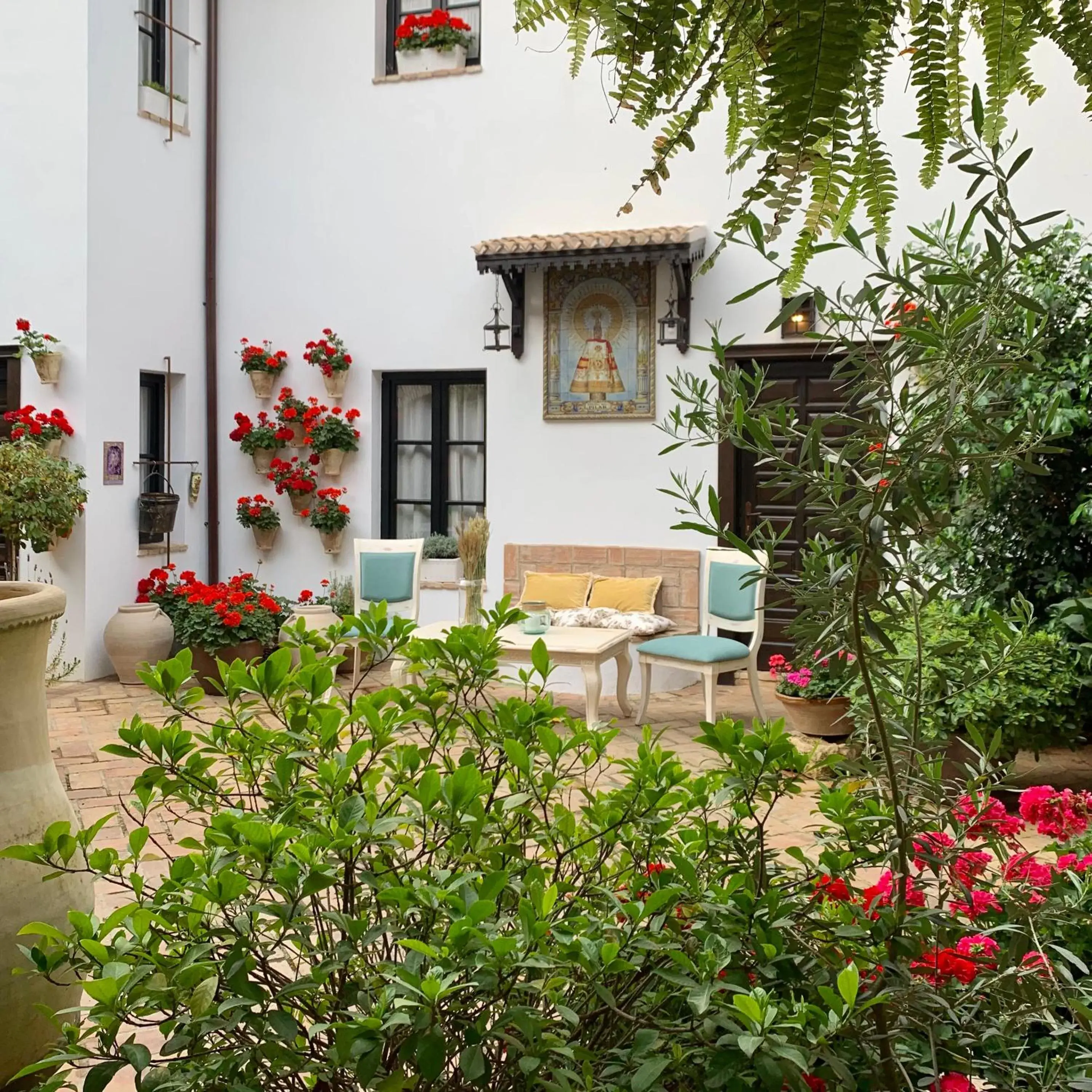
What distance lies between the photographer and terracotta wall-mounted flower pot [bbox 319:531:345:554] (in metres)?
8.39

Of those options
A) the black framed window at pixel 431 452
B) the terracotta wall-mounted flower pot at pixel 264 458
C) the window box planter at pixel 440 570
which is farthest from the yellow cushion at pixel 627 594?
the terracotta wall-mounted flower pot at pixel 264 458

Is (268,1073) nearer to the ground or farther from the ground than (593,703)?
farther from the ground

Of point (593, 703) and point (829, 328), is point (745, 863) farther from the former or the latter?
point (593, 703)

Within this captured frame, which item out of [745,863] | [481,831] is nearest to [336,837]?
[481,831]

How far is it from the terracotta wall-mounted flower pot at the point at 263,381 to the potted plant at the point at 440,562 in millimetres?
1676

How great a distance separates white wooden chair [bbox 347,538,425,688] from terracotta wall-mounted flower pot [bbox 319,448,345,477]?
85 centimetres

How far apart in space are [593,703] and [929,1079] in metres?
5.00

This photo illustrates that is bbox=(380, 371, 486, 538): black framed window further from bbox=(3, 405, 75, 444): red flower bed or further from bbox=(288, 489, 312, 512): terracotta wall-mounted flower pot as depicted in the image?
bbox=(3, 405, 75, 444): red flower bed

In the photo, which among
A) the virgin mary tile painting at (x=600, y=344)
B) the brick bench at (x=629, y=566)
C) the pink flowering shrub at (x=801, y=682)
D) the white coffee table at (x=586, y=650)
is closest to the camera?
the pink flowering shrub at (x=801, y=682)

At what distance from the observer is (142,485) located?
8180mm

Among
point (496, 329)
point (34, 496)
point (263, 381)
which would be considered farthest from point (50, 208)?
point (496, 329)

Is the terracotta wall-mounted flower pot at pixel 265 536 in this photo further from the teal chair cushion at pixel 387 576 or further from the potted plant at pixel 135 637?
the teal chair cushion at pixel 387 576

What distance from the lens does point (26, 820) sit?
2367 millimetres

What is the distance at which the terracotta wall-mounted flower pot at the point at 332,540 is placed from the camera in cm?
839
